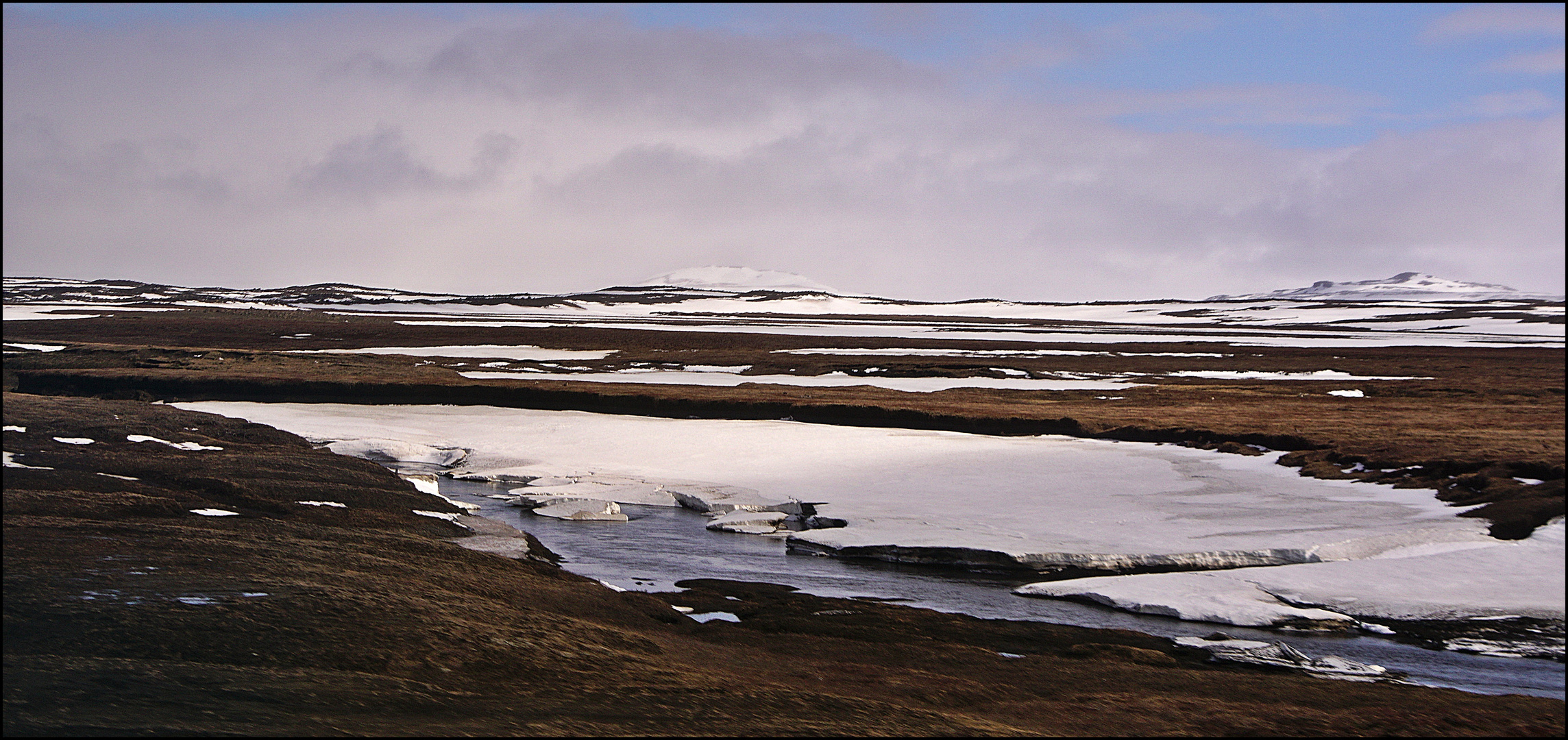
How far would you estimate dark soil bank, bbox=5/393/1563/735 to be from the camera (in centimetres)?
819

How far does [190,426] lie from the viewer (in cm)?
2598

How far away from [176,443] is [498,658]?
637 inches

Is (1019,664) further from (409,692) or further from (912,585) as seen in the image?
(409,692)

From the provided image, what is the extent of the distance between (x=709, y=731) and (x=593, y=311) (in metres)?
121

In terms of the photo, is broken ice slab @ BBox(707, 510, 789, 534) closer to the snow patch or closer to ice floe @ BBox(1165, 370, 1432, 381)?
the snow patch

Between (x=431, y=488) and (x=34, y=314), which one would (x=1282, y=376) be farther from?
(x=34, y=314)

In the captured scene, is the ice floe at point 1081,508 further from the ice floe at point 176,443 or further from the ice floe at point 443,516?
the ice floe at point 176,443

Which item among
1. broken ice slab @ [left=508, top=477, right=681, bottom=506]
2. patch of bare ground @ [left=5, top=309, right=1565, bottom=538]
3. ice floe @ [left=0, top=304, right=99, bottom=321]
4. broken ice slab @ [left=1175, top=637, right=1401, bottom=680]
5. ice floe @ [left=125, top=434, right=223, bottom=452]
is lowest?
broken ice slab @ [left=1175, top=637, right=1401, bottom=680]

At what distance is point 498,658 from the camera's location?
10164mm

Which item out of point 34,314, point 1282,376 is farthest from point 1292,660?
point 34,314

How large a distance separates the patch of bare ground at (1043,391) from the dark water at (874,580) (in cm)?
669

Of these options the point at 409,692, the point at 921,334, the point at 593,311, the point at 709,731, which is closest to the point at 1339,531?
the point at 709,731

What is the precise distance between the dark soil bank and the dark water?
870 mm

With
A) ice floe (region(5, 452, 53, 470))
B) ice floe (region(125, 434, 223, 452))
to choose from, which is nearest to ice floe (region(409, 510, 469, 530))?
ice floe (region(5, 452, 53, 470))
